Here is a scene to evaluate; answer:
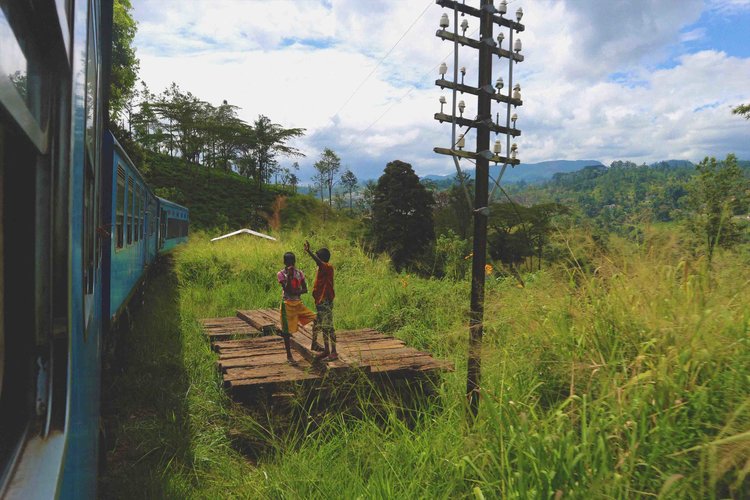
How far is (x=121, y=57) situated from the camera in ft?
69.1

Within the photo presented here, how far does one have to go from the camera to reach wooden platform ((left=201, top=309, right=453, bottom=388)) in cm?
510

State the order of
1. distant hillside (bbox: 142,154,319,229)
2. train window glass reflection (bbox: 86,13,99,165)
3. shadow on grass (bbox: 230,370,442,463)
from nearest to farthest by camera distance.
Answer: train window glass reflection (bbox: 86,13,99,165) < shadow on grass (bbox: 230,370,442,463) < distant hillside (bbox: 142,154,319,229)

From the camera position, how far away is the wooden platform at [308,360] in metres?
5.10

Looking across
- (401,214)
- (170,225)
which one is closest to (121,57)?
(170,225)

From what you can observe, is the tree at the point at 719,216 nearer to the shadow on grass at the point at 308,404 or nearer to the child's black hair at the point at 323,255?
the shadow on grass at the point at 308,404

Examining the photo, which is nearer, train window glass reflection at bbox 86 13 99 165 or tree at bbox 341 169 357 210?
train window glass reflection at bbox 86 13 99 165

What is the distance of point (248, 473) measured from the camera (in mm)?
4277

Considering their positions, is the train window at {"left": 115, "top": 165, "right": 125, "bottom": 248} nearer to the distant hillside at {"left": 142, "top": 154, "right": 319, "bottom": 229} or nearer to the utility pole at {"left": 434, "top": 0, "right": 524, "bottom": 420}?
the utility pole at {"left": 434, "top": 0, "right": 524, "bottom": 420}

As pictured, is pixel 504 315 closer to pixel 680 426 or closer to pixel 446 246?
pixel 680 426

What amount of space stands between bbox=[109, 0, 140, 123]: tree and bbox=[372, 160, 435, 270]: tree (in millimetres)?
16528


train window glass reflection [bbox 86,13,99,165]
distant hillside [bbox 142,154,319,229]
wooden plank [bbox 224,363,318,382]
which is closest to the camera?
train window glass reflection [bbox 86,13,99,165]

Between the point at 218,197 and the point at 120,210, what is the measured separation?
1895 inches

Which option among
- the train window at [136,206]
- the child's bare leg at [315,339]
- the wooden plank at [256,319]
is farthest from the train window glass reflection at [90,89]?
the train window at [136,206]

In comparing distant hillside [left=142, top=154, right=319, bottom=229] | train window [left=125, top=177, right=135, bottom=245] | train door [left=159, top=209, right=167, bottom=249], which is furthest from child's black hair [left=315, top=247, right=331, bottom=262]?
distant hillside [left=142, top=154, right=319, bottom=229]
